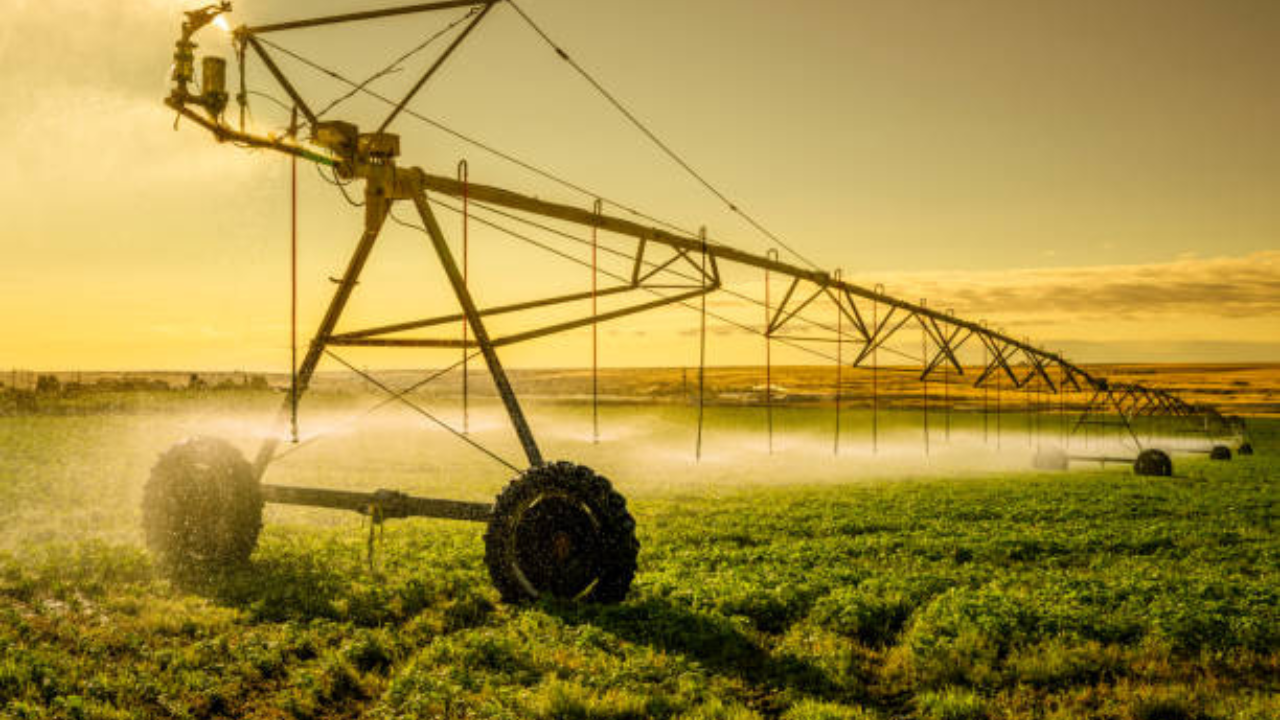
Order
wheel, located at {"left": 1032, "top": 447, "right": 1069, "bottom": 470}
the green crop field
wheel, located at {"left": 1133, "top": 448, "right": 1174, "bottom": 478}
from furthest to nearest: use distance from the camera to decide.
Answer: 1. wheel, located at {"left": 1032, "top": 447, "right": 1069, "bottom": 470}
2. wheel, located at {"left": 1133, "top": 448, "right": 1174, "bottom": 478}
3. the green crop field

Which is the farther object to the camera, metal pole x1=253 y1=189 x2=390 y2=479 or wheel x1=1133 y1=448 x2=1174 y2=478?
wheel x1=1133 y1=448 x2=1174 y2=478

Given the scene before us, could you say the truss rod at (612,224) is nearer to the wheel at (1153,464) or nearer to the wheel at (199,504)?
the wheel at (199,504)

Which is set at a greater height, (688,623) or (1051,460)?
(688,623)

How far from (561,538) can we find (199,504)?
22.2 ft

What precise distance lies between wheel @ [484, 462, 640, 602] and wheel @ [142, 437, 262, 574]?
16.8ft

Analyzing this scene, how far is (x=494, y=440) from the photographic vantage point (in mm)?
75625

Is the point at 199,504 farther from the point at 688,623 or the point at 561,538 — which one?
the point at 688,623

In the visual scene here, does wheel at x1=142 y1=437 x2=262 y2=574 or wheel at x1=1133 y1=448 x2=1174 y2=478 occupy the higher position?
wheel at x1=142 y1=437 x2=262 y2=574

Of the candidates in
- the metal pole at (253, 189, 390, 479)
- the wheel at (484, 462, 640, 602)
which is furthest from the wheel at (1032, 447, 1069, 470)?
the metal pole at (253, 189, 390, 479)

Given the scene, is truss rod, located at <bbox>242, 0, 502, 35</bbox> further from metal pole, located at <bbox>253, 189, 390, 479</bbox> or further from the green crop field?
the green crop field

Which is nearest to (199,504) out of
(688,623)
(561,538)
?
(561,538)

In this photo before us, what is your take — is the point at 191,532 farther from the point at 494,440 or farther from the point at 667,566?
the point at 494,440

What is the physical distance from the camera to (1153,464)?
142 feet

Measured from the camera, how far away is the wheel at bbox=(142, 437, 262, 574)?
14180mm
